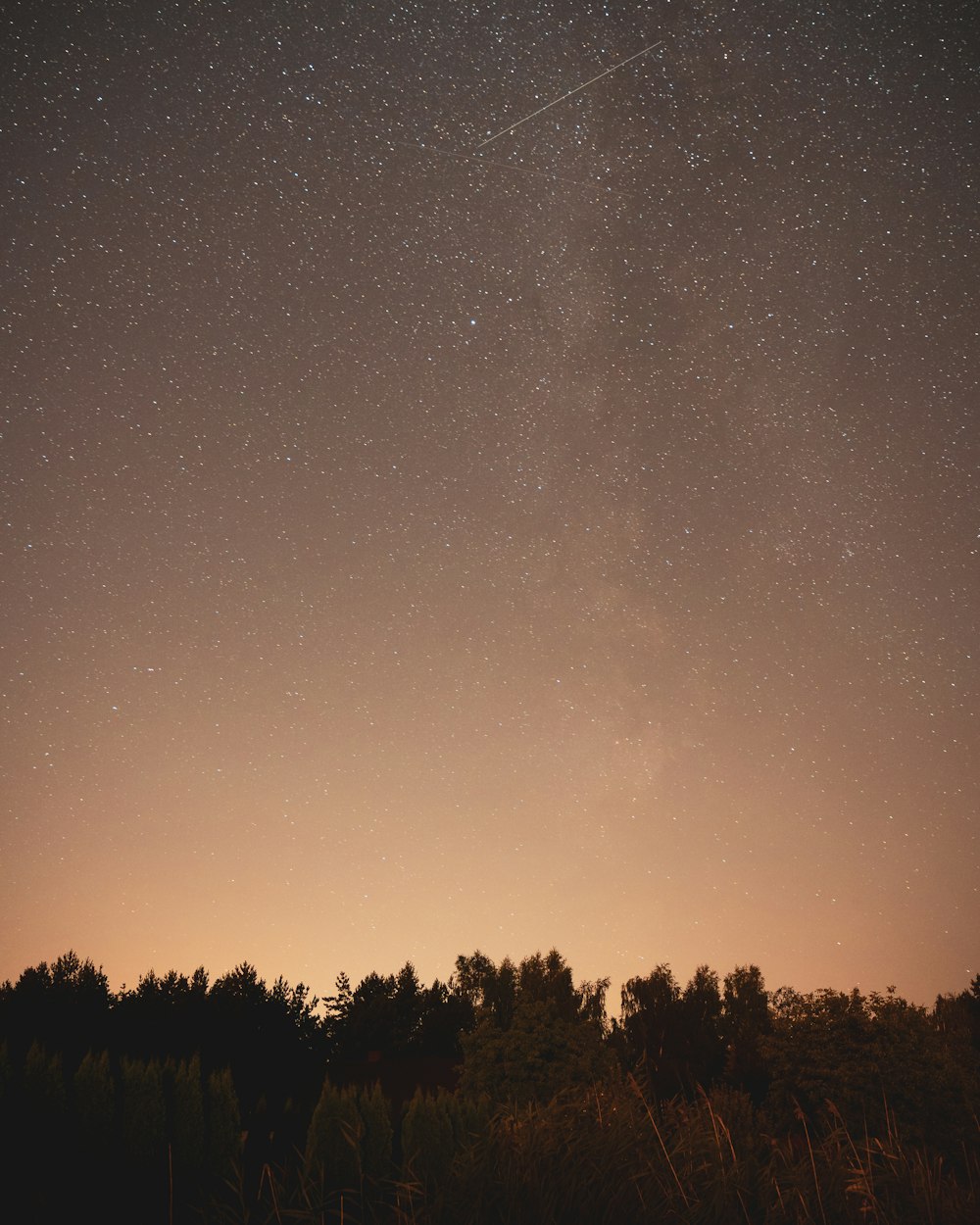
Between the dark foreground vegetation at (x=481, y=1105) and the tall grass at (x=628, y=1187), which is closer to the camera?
the tall grass at (x=628, y=1187)

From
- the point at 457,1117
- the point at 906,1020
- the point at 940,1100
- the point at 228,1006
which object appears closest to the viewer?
the point at 457,1117

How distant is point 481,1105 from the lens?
8836 millimetres

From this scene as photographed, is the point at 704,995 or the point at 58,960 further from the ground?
the point at 58,960

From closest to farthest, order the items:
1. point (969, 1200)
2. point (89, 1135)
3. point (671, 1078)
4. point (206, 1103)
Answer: point (969, 1200) → point (89, 1135) → point (206, 1103) → point (671, 1078)

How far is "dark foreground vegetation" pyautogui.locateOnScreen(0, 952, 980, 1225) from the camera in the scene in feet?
19.6

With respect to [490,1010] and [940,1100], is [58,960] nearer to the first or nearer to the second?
[490,1010]

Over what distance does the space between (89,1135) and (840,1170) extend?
15157mm

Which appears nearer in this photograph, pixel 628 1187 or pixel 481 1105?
pixel 628 1187

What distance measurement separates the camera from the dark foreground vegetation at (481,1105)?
598 cm

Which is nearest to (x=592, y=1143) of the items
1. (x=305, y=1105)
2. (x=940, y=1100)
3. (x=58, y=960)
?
(x=940, y=1100)

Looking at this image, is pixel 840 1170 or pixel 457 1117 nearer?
pixel 840 1170

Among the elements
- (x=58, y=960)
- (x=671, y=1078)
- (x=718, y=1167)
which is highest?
(x=58, y=960)

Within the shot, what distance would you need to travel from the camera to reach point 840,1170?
6410 mm

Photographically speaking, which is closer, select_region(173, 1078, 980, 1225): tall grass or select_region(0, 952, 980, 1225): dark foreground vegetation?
select_region(173, 1078, 980, 1225): tall grass
